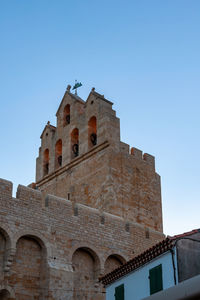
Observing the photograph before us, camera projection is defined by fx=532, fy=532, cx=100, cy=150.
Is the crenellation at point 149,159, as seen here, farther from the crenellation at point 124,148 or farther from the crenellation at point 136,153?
the crenellation at point 124,148

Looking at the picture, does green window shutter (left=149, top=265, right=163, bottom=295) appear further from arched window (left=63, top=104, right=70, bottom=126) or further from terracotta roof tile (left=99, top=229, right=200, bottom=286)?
arched window (left=63, top=104, right=70, bottom=126)

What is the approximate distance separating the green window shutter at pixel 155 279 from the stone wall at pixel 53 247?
4691mm

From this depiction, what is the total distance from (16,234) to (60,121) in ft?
43.3

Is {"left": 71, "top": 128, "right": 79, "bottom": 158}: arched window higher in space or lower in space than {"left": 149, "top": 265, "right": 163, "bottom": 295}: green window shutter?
higher

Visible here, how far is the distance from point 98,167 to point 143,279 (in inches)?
436

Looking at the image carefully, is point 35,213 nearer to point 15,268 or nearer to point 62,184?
point 15,268

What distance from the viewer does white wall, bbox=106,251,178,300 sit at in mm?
15062

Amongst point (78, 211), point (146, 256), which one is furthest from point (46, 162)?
point (146, 256)

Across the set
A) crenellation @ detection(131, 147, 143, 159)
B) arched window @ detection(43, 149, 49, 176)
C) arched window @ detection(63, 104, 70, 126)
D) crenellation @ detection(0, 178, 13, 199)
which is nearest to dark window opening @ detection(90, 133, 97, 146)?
crenellation @ detection(131, 147, 143, 159)

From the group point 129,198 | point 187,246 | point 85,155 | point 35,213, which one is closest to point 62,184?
point 85,155

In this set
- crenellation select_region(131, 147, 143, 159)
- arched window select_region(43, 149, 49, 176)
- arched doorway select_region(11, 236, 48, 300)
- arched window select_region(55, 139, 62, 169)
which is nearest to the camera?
arched doorway select_region(11, 236, 48, 300)

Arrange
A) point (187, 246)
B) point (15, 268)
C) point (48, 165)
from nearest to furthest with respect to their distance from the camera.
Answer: point (187, 246), point (15, 268), point (48, 165)

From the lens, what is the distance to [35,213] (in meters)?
20.0

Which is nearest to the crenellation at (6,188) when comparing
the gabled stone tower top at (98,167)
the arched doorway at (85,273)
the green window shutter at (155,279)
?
the arched doorway at (85,273)
